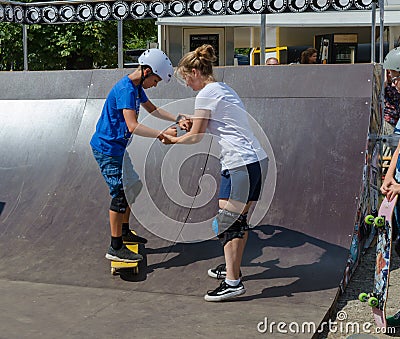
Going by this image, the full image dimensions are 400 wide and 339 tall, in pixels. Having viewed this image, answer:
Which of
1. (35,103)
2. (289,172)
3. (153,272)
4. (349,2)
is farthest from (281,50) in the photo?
(153,272)

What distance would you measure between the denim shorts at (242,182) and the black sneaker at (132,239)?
49.1 inches

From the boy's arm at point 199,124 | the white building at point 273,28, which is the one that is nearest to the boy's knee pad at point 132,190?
the boy's arm at point 199,124

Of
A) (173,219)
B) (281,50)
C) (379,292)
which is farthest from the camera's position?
(281,50)

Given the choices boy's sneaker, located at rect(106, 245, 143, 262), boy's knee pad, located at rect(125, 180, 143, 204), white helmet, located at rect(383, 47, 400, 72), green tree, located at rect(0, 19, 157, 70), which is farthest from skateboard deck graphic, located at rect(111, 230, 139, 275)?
green tree, located at rect(0, 19, 157, 70)

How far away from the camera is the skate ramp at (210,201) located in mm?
5180

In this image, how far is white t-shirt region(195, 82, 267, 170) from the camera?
16.0 ft

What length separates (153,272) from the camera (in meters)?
5.50

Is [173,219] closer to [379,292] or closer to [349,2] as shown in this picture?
[379,292]

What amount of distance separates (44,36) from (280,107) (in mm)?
18676

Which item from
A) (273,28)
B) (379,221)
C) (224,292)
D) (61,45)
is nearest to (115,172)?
(224,292)

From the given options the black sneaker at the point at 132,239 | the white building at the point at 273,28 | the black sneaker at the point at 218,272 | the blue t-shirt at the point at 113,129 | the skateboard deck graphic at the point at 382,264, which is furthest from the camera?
the white building at the point at 273,28

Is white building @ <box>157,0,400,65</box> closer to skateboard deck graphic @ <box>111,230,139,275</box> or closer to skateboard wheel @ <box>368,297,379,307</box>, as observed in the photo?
skateboard deck graphic @ <box>111,230,139,275</box>

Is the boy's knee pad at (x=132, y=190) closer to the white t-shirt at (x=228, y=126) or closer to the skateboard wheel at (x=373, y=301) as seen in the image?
the white t-shirt at (x=228, y=126)

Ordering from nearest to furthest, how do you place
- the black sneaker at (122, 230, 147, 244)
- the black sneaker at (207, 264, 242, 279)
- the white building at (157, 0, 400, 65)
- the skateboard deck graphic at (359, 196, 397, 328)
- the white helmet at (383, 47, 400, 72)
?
the skateboard deck graphic at (359, 196, 397, 328) < the white helmet at (383, 47, 400, 72) < the black sneaker at (207, 264, 242, 279) < the black sneaker at (122, 230, 147, 244) < the white building at (157, 0, 400, 65)
